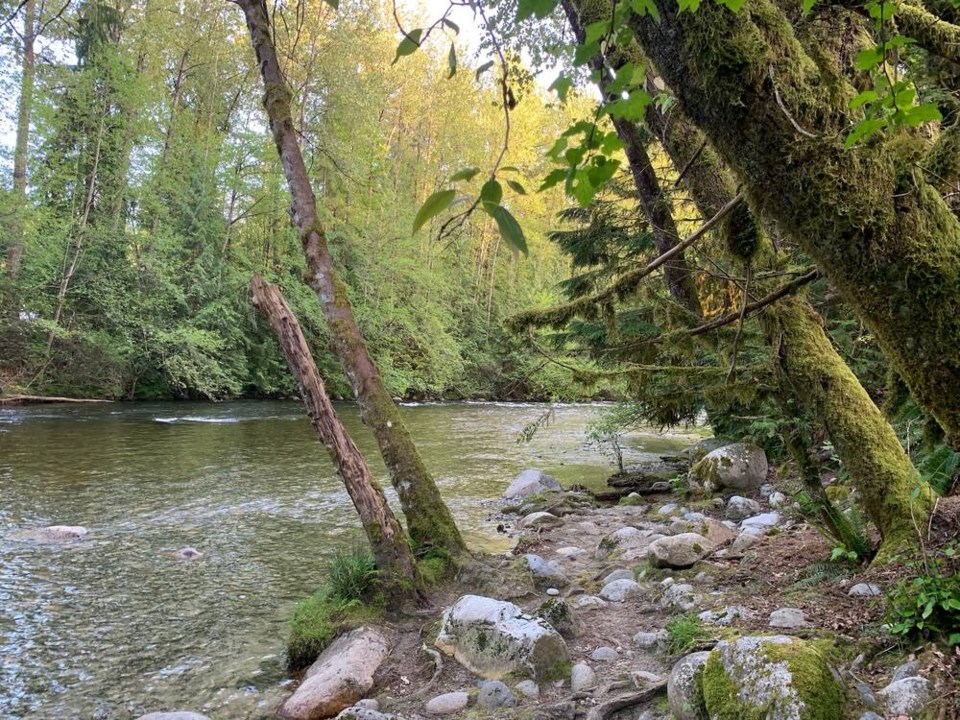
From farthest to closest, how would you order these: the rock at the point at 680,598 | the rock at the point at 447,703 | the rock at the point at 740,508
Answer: the rock at the point at 740,508 → the rock at the point at 680,598 → the rock at the point at 447,703

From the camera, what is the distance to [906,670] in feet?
7.51

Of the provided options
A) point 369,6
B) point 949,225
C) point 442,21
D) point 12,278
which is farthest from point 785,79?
point 369,6

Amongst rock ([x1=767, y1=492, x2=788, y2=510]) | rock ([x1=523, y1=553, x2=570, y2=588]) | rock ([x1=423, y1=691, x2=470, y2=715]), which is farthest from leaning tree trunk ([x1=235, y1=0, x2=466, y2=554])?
rock ([x1=767, y1=492, x2=788, y2=510])

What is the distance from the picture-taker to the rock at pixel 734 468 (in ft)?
25.2

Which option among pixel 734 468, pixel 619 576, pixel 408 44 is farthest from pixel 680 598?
pixel 734 468

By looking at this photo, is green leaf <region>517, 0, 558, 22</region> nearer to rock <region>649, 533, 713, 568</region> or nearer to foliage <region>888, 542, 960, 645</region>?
foliage <region>888, 542, 960, 645</region>

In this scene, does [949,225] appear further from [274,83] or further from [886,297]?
[274,83]

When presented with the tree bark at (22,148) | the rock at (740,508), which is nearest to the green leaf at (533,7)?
the rock at (740,508)

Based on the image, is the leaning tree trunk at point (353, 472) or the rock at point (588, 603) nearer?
the rock at point (588, 603)

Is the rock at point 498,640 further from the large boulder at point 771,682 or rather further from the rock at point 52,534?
the rock at point 52,534

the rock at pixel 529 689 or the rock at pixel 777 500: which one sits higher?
the rock at pixel 777 500

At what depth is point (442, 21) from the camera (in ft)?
3.34

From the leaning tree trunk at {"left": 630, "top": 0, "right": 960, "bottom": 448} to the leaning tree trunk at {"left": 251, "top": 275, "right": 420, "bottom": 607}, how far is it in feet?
11.9

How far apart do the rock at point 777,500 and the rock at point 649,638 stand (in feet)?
10.9
